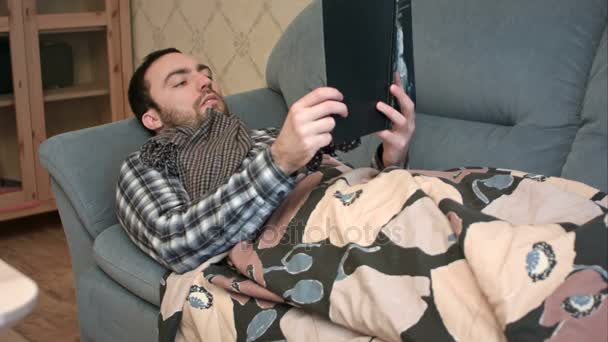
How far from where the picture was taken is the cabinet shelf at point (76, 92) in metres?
2.92

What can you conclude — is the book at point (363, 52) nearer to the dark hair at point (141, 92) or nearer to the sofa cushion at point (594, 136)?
the sofa cushion at point (594, 136)

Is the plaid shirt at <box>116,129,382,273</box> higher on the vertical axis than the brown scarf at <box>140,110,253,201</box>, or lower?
lower

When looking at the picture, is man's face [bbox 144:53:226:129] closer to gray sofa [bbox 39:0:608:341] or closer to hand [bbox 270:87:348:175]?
gray sofa [bbox 39:0:608:341]

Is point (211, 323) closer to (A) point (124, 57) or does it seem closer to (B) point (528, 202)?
(B) point (528, 202)

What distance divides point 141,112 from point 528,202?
1.02m

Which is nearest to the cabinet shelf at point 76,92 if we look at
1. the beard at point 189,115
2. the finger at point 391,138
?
the beard at point 189,115

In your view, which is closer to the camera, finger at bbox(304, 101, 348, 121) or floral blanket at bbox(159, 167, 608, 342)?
floral blanket at bbox(159, 167, 608, 342)

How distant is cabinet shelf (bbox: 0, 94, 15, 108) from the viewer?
110 inches

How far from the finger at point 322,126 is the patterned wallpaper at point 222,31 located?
3.77 feet

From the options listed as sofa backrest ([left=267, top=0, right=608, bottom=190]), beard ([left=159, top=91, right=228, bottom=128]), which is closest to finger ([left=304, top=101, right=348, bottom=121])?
sofa backrest ([left=267, top=0, right=608, bottom=190])

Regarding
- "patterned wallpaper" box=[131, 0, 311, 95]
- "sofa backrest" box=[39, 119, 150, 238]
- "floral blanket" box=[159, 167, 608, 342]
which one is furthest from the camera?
"patterned wallpaper" box=[131, 0, 311, 95]

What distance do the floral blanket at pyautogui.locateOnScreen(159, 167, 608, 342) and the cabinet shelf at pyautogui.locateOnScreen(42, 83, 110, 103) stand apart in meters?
1.68

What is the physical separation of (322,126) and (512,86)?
0.52 metres

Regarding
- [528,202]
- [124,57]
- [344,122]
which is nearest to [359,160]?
[344,122]
